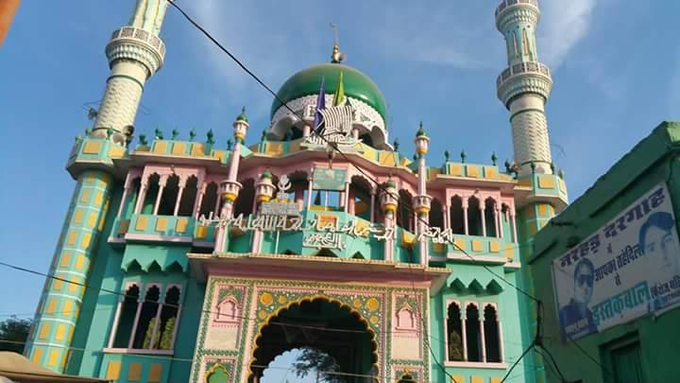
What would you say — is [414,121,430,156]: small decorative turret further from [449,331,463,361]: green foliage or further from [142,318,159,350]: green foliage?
[142,318,159,350]: green foliage

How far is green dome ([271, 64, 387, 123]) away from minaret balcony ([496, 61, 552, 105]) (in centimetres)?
516

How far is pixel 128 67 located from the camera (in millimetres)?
20281

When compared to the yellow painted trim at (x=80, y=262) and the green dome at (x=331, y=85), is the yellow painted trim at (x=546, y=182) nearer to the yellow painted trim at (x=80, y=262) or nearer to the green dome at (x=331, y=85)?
the green dome at (x=331, y=85)

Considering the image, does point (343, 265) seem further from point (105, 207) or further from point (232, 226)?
point (105, 207)

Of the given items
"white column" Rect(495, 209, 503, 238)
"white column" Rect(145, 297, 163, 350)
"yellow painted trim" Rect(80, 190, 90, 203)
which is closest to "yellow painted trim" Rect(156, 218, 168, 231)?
"white column" Rect(145, 297, 163, 350)

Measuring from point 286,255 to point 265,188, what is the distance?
2733 millimetres

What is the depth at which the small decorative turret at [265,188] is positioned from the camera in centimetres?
1603

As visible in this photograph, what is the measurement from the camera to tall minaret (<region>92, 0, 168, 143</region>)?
63.2 ft

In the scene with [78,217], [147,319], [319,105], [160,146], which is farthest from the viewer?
[319,105]

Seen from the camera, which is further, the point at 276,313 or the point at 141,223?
the point at 141,223

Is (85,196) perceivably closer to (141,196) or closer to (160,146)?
(141,196)

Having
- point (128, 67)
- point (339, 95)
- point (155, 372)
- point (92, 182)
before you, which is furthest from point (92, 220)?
point (339, 95)

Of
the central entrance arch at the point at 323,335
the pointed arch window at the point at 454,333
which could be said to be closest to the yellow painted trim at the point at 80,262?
the central entrance arch at the point at 323,335

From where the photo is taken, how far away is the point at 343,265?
46.8 feet
